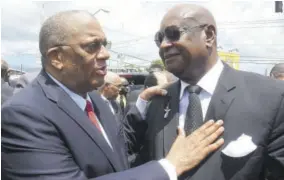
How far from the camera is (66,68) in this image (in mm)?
2146

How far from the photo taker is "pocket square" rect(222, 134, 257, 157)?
208 cm

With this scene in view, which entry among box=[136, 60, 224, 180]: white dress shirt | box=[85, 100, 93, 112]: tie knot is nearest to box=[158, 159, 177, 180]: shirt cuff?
box=[136, 60, 224, 180]: white dress shirt

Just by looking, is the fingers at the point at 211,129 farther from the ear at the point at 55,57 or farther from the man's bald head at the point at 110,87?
the man's bald head at the point at 110,87

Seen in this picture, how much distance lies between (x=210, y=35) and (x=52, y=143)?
4.43ft

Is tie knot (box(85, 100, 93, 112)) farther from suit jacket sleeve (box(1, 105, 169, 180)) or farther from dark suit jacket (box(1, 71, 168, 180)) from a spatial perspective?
suit jacket sleeve (box(1, 105, 169, 180))

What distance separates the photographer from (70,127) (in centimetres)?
197

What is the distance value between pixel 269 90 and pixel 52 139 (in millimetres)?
1322

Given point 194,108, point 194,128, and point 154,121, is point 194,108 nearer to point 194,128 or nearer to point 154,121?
point 194,128

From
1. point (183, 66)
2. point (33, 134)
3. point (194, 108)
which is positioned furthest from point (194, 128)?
point (33, 134)

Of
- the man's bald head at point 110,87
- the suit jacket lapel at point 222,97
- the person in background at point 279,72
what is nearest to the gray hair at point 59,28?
the suit jacket lapel at point 222,97

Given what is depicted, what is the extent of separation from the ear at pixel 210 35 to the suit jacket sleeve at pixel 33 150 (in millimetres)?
1137

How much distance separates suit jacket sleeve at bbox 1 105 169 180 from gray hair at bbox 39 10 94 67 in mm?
451

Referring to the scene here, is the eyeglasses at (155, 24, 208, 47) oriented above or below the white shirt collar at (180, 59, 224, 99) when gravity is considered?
above

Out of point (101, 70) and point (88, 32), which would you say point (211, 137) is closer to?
point (101, 70)
